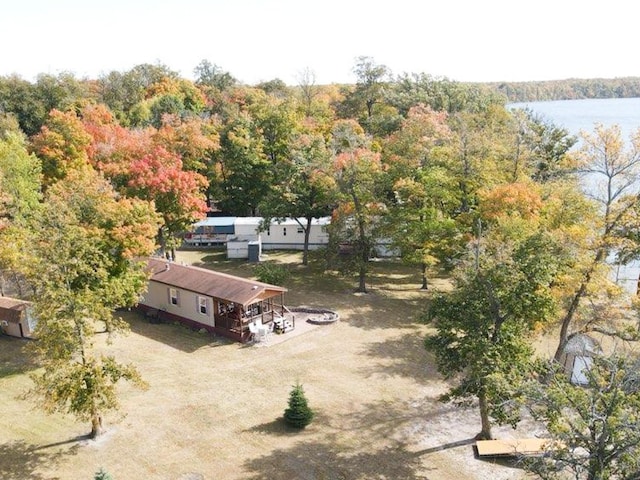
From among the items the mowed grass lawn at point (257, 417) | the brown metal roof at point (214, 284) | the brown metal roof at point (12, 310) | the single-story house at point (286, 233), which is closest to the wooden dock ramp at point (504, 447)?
the mowed grass lawn at point (257, 417)

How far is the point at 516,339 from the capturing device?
1680 cm

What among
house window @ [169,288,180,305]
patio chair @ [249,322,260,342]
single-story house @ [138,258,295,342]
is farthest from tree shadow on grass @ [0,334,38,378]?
patio chair @ [249,322,260,342]

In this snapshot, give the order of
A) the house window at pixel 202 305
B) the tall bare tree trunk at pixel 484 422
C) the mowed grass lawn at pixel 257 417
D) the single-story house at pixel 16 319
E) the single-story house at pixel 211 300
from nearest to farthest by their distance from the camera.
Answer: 1. the mowed grass lawn at pixel 257 417
2. the tall bare tree trunk at pixel 484 422
3. the single-story house at pixel 16 319
4. the single-story house at pixel 211 300
5. the house window at pixel 202 305

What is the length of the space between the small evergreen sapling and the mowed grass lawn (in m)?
0.34

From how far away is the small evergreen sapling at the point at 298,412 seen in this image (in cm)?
1912

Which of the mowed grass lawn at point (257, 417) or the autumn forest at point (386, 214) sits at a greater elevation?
the autumn forest at point (386, 214)

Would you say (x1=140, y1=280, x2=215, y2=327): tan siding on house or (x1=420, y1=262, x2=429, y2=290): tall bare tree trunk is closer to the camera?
(x1=140, y1=280, x2=215, y2=327): tan siding on house

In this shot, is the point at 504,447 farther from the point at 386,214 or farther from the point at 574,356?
the point at 386,214

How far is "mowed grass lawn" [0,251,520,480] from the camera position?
666 inches

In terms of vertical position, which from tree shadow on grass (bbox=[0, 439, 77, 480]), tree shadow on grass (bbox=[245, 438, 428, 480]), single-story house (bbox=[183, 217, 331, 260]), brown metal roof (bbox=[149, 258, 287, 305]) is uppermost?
single-story house (bbox=[183, 217, 331, 260])

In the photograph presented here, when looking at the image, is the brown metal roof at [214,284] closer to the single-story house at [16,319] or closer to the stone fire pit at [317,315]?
the stone fire pit at [317,315]

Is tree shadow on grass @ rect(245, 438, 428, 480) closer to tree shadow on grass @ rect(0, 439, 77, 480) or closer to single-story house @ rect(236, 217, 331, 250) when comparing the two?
tree shadow on grass @ rect(0, 439, 77, 480)

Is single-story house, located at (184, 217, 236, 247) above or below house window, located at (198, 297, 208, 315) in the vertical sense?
above

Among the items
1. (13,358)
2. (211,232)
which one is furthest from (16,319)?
(211,232)
